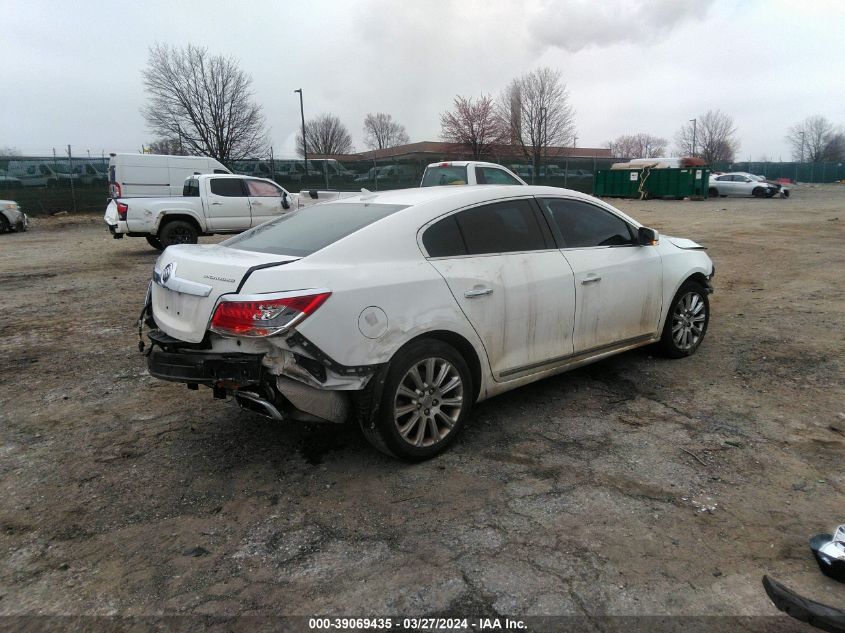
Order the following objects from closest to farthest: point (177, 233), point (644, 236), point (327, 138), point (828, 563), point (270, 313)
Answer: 1. point (828, 563)
2. point (270, 313)
3. point (644, 236)
4. point (177, 233)
5. point (327, 138)

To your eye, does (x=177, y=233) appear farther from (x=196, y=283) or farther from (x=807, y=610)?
(x=807, y=610)

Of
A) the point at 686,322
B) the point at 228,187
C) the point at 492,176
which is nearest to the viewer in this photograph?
the point at 686,322

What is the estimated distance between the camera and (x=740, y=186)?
108 feet

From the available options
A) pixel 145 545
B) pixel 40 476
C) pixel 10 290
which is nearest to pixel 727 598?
pixel 145 545

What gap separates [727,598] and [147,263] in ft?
39.6

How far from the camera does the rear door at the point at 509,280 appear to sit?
372cm

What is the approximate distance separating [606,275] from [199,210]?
1124 centimetres

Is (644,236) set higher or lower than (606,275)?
higher

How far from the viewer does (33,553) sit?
2.81 m

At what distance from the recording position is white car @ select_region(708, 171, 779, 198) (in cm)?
3203

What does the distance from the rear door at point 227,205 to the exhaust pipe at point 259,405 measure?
11339 mm

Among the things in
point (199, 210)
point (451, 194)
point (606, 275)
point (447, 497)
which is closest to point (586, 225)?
point (606, 275)

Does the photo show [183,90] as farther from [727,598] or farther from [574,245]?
[727,598]

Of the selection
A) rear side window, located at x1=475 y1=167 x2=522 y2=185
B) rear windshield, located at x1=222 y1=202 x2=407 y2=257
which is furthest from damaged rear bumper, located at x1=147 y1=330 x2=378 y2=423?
rear side window, located at x1=475 y1=167 x2=522 y2=185
